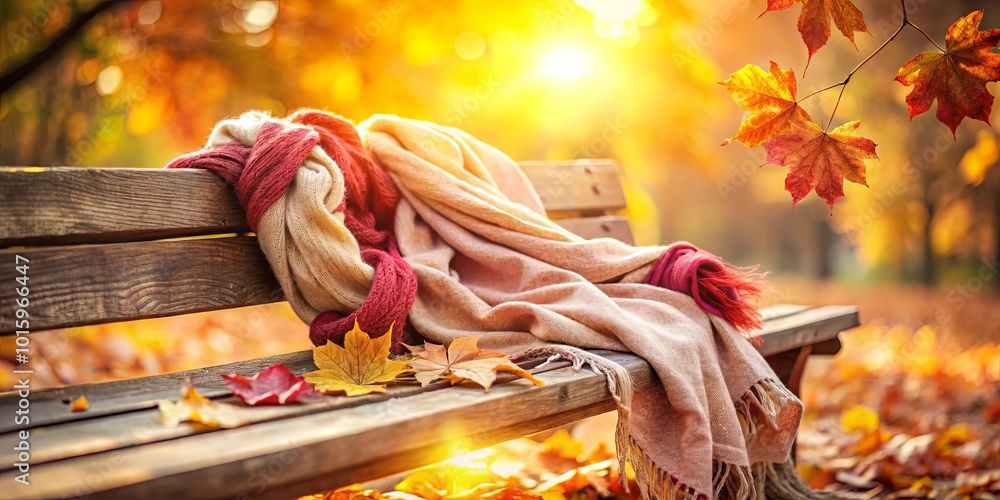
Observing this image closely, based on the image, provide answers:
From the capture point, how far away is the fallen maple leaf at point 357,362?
1.46 m

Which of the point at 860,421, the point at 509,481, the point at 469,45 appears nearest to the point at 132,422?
the point at 509,481

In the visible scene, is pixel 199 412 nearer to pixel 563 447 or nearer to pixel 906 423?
pixel 563 447

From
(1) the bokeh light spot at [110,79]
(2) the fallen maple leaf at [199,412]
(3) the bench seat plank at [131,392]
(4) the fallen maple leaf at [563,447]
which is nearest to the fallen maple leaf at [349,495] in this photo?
(3) the bench seat plank at [131,392]

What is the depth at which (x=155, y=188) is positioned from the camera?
163cm

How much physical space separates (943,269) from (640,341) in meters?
11.7

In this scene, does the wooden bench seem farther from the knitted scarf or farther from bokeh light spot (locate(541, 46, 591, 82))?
bokeh light spot (locate(541, 46, 591, 82))

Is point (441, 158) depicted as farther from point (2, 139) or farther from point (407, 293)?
point (2, 139)

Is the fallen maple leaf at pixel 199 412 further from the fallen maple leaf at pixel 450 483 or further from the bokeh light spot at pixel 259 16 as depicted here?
the bokeh light spot at pixel 259 16

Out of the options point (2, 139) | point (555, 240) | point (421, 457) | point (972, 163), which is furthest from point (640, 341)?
point (2, 139)

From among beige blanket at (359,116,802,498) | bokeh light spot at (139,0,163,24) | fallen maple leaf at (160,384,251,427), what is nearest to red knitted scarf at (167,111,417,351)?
beige blanket at (359,116,802,498)

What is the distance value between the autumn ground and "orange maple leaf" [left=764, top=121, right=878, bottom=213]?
1043 mm

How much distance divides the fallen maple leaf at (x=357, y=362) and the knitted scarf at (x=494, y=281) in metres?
0.13

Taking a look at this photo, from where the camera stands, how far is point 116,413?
125 cm

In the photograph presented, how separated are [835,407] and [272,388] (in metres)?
3.36
